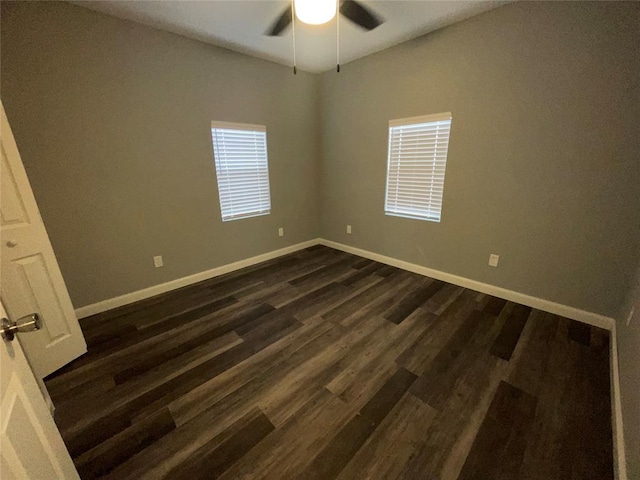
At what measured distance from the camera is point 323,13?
1.66 metres

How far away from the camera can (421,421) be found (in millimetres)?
1457

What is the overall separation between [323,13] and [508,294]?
292 centimetres

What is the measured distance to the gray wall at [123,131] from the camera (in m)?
2.02

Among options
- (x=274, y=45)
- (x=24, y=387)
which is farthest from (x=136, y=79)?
(x=24, y=387)

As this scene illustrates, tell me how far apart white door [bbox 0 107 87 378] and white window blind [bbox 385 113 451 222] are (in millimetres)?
3288

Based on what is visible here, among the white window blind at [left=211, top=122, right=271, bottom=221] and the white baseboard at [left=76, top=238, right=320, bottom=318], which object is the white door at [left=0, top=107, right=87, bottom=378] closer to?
the white baseboard at [left=76, top=238, right=320, bottom=318]

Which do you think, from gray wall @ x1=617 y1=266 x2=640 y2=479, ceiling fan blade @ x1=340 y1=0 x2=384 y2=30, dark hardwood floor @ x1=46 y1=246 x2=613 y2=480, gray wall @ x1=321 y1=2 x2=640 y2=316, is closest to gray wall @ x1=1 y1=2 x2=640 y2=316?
gray wall @ x1=321 y1=2 x2=640 y2=316

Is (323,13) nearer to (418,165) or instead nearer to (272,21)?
(272,21)

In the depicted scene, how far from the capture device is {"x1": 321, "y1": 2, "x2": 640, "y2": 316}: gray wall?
1.92 metres

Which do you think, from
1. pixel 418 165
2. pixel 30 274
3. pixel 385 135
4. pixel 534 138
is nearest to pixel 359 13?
pixel 385 135

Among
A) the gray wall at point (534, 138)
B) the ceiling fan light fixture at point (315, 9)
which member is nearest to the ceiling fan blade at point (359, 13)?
the ceiling fan light fixture at point (315, 9)

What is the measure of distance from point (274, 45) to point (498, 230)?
3.08 metres

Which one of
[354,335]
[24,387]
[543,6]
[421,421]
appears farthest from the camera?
[354,335]

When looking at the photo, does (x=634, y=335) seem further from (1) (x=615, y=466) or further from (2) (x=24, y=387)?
(2) (x=24, y=387)
